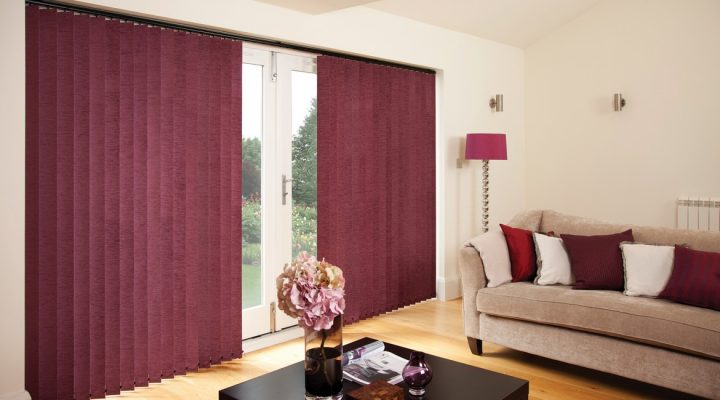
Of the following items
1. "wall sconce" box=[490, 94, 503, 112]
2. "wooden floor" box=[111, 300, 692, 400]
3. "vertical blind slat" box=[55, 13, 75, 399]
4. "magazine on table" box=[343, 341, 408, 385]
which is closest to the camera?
"magazine on table" box=[343, 341, 408, 385]

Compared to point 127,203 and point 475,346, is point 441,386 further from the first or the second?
point 127,203

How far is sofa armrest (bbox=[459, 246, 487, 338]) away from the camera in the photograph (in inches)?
150

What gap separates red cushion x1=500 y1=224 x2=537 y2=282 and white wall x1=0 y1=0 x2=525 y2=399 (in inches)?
58.4

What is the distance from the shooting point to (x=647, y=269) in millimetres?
3406

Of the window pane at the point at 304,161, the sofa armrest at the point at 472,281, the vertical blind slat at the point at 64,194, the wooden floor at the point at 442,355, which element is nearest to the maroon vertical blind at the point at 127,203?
the vertical blind slat at the point at 64,194

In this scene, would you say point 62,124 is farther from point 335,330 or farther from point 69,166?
point 335,330

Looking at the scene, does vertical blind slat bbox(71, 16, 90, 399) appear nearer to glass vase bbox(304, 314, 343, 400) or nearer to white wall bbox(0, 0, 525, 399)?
white wall bbox(0, 0, 525, 399)

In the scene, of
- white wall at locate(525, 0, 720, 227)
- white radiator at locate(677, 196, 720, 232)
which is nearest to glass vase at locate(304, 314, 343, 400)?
white radiator at locate(677, 196, 720, 232)

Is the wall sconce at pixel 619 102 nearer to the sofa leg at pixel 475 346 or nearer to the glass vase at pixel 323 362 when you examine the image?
the sofa leg at pixel 475 346

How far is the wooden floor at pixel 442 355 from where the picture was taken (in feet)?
10.8

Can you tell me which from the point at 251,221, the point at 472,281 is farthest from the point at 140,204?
the point at 472,281

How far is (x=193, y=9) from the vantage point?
3514 mm

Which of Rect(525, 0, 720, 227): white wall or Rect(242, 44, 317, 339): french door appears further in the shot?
Rect(525, 0, 720, 227): white wall

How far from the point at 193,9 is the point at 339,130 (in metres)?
1.44
